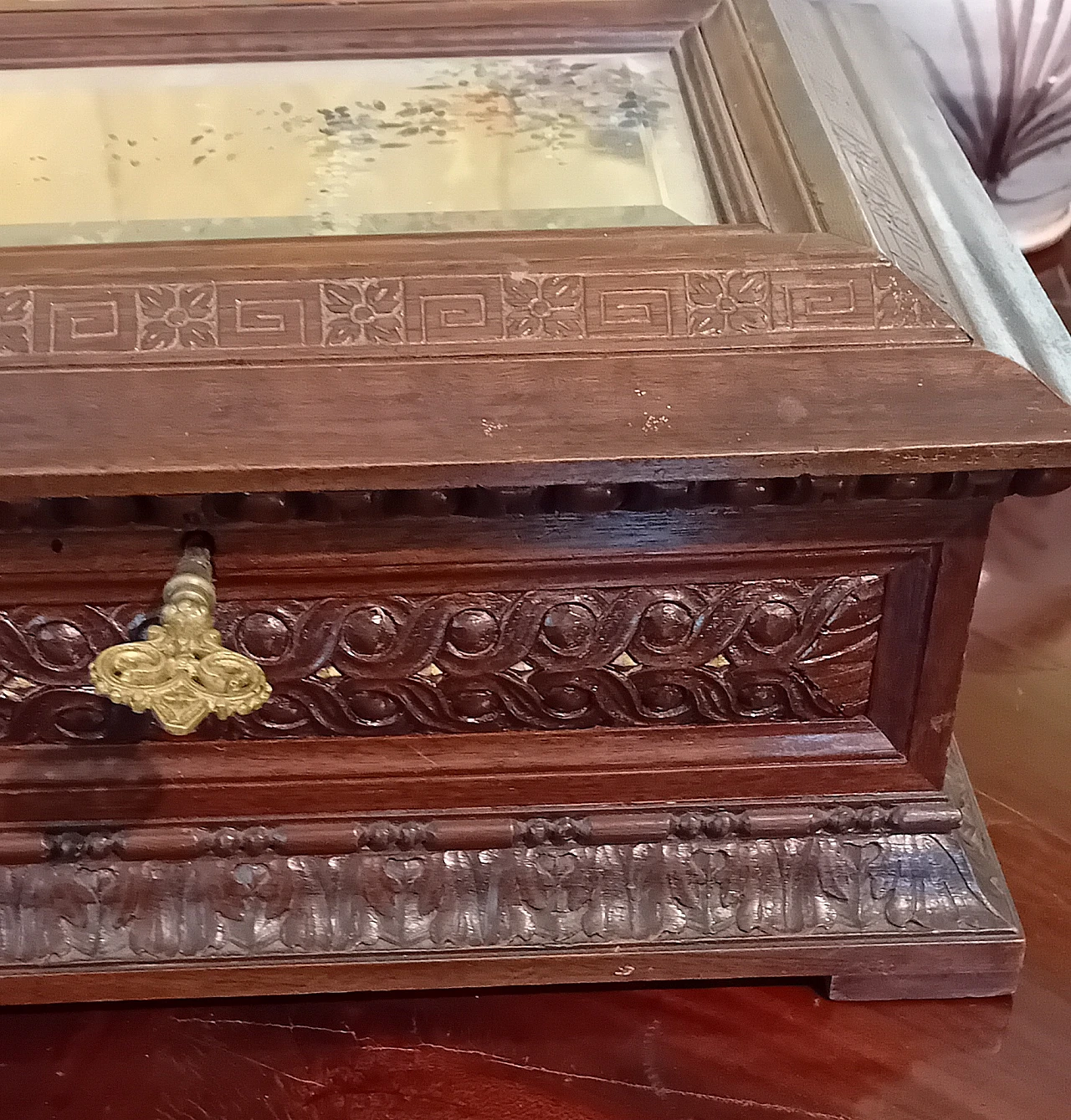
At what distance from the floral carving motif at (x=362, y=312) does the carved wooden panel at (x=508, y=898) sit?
299mm

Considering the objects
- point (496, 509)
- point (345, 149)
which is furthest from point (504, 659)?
point (345, 149)

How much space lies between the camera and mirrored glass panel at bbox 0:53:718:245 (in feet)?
2.03

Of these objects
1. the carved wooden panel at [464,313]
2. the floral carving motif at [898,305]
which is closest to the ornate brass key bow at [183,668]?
the carved wooden panel at [464,313]

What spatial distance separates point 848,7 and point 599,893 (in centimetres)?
62

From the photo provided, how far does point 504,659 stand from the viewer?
0.61 m

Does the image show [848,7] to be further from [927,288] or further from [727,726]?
[727,726]

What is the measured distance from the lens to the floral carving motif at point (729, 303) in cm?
53

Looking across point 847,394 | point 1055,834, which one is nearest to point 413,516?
point 847,394

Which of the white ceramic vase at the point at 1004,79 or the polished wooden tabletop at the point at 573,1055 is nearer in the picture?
the polished wooden tabletop at the point at 573,1055

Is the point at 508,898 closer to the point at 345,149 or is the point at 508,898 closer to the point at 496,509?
the point at 496,509

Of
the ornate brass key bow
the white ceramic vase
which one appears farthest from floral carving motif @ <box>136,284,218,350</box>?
the white ceramic vase

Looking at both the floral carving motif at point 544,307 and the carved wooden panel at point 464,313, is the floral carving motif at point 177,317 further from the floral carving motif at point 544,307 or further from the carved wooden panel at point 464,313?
the floral carving motif at point 544,307

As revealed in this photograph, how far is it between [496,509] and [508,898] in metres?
0.25

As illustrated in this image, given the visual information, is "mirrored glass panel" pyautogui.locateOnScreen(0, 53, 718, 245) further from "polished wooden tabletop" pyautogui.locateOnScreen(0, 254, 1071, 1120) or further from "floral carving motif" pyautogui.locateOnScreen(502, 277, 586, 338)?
"polished wooden tabletop" pyautogui.locateOnScreen(0, 254, 1071, 1120)
